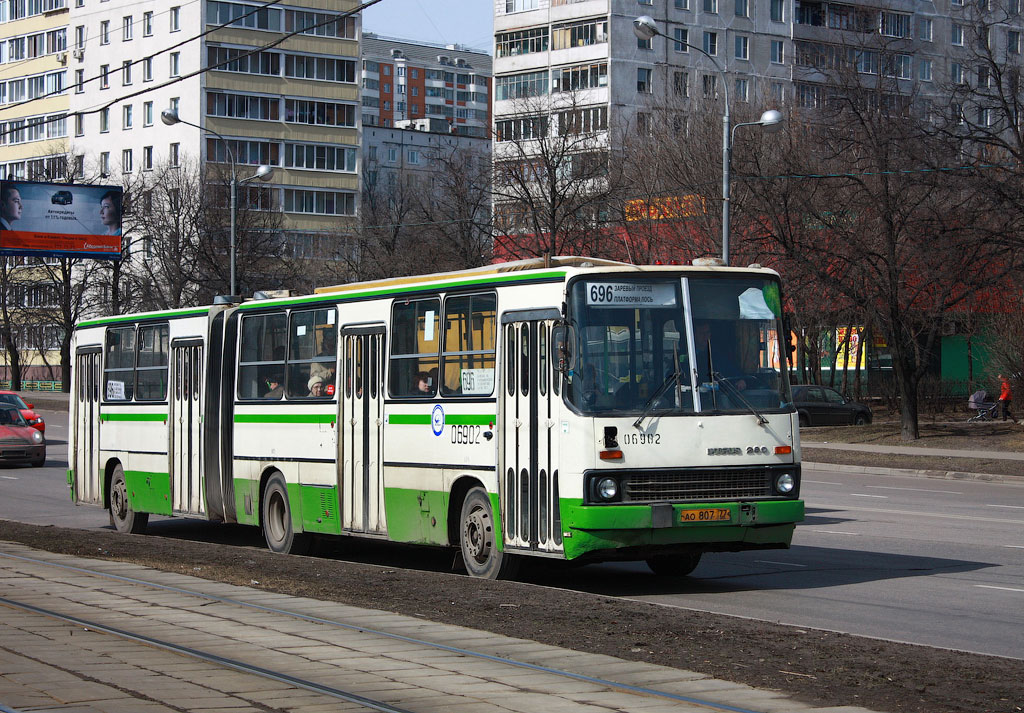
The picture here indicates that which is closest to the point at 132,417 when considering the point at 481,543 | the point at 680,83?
the point at 481,543

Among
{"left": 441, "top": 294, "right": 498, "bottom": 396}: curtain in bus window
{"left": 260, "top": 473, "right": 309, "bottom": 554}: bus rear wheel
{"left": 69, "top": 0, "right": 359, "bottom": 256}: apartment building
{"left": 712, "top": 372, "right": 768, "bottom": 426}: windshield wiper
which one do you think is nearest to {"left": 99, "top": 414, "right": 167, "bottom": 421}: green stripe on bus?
{"left": 260, "top": 473, "right": 309, "bottom": 554}: bus rear wheel

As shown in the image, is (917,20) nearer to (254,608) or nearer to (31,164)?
(31,164)

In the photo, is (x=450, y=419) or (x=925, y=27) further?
(x=925, y=27)

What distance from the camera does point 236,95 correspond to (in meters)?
97.6

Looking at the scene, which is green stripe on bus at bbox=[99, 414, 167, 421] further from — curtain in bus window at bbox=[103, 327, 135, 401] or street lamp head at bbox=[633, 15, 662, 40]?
street lamp head at bbox=[633, 15, 662, 40]

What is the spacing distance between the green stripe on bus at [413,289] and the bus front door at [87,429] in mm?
4202

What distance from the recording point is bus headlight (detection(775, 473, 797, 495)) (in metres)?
12.9

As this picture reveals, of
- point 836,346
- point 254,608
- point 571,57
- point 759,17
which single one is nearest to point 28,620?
point 254,608

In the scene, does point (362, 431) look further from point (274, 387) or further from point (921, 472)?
point (921, 472)

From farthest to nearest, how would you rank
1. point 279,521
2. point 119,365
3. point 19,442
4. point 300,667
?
point 19,442 < point 119,365 < point 279,521 < point 300,667

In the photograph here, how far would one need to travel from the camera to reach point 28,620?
10.5 meters

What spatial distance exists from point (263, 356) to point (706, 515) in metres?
6.72

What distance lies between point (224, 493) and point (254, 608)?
22.4ft

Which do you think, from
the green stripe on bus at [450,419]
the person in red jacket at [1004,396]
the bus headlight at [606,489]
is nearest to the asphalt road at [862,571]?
the bus headlight at [606,489]
